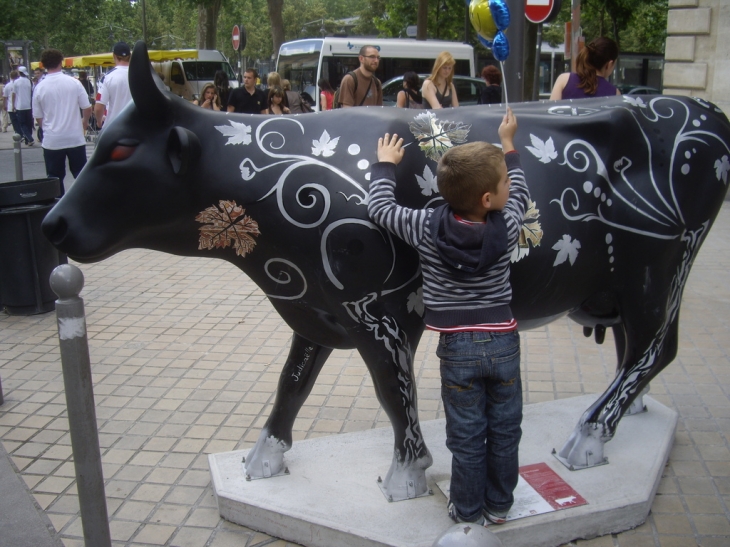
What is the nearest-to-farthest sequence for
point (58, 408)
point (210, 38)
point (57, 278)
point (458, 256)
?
point (57, 278), point (458, 256), point (58, 408), point (210, 38)

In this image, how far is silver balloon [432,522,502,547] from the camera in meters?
1.79

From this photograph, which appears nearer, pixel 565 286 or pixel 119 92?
pixel 565 286

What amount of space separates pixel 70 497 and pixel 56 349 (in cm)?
217

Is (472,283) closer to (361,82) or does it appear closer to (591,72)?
(591,72)

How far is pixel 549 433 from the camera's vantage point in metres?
3.64

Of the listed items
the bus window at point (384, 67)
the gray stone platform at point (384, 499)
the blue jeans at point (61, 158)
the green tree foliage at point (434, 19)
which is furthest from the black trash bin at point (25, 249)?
the green tree foliage at point (434, 19)

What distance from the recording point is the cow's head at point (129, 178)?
2.49 m

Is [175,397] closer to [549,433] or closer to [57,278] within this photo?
[549,433]

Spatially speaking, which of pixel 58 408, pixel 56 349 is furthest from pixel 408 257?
pixel 56 349

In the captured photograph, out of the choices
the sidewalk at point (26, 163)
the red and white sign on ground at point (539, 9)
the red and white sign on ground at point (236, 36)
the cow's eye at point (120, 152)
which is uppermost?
the red and white sign on ground at point (236, 36)

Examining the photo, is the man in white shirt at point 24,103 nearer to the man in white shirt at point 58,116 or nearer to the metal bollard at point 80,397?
the man in white shirt at point 58,116

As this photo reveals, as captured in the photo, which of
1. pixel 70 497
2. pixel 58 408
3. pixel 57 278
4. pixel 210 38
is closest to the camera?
pixel 57 278

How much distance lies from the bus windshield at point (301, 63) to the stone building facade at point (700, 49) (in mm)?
9783

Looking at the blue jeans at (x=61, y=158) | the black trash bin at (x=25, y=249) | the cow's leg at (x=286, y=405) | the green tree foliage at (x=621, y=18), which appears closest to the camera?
the cow's leg at (x=286, y=405)
